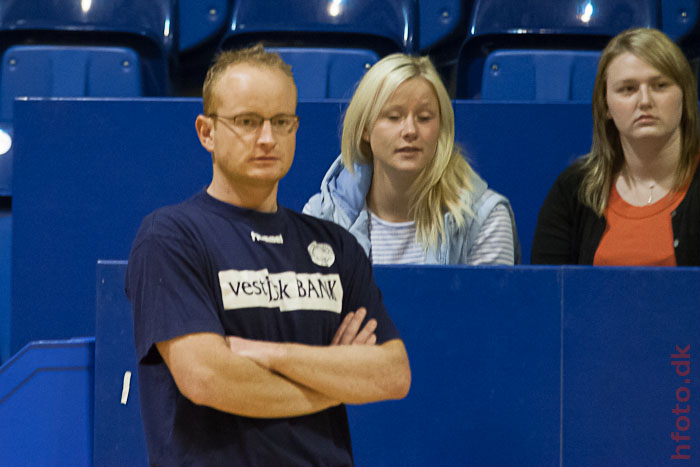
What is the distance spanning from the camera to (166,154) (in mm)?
2219

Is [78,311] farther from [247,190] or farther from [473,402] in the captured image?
[247,190]

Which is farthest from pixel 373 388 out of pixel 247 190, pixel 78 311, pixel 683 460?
pixel 78 311

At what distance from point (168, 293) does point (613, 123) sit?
54.3 inches

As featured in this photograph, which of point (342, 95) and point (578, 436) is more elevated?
point (342, 95)

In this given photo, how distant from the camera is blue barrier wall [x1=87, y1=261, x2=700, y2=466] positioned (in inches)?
62.3

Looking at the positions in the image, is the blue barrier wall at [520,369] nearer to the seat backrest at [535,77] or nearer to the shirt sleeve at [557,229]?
the shirt sleeve at [557,229]

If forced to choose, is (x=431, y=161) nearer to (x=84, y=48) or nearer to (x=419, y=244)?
(x=419, y=244)

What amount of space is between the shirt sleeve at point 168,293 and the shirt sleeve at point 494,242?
961 millimetres

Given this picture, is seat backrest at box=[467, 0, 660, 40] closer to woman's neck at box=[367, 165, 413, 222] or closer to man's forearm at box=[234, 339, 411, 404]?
woman's neck at box=[367, 165, 413, 222]

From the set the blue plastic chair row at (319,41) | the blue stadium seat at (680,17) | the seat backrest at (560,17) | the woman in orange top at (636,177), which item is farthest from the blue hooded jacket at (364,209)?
the blue stadium seat at (680,17)

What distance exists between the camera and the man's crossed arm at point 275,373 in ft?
3.20

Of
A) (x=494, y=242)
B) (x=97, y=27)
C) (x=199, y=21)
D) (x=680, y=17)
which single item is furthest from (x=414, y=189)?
(x=680, y=17)

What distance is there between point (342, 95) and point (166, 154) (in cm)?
76

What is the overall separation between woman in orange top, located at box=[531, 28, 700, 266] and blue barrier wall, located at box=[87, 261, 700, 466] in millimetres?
342
